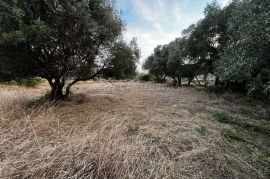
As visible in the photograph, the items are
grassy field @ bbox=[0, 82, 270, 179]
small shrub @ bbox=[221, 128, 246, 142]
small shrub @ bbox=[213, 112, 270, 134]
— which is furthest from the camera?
small shrub @ bbox=[213, 112, 270, 134]

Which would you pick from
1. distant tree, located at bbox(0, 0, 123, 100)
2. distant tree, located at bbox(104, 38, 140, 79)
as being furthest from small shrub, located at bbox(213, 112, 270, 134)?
distant tree, located at bbox(0, 0, 123, 100)

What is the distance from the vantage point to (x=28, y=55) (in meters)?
8.59

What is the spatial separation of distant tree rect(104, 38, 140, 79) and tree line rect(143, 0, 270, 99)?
176 inches

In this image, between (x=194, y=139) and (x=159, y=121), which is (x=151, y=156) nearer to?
(x=194, y=139)

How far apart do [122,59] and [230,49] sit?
5.08 meters

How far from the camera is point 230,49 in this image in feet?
33.0

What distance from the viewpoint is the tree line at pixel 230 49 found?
23.3ft

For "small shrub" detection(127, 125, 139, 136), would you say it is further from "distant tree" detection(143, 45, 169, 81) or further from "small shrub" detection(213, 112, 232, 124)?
"distant tree" detection(143, 45, 169, 81)

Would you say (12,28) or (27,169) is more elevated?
(12,28)

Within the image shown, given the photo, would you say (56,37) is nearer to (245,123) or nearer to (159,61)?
(245,123)

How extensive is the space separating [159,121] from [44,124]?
342cm

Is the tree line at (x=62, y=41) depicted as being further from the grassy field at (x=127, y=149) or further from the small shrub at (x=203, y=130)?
the small shrub at (x=203, y=130)

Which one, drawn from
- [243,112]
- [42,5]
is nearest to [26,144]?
[42,5]

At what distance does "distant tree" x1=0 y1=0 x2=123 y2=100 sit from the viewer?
7.51 meters
